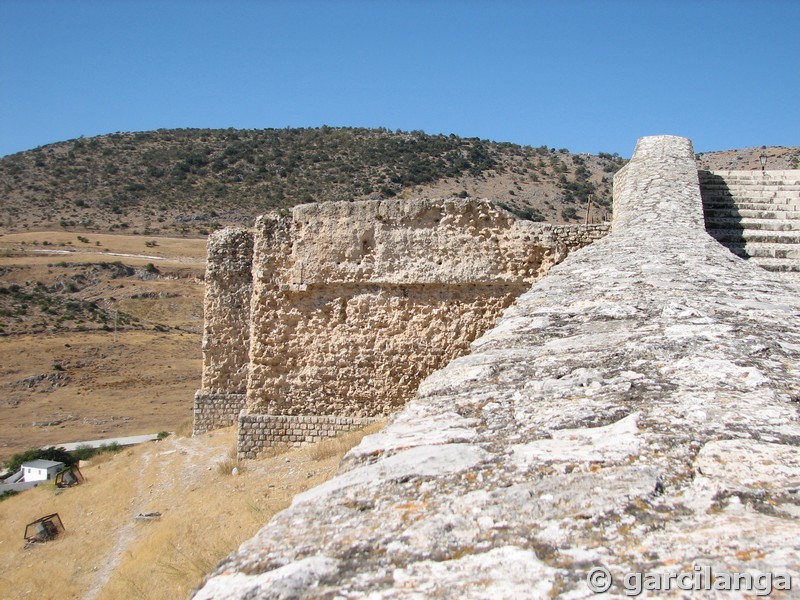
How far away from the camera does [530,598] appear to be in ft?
3.87

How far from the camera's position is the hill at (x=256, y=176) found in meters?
44.2

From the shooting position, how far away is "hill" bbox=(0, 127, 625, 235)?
44.2m

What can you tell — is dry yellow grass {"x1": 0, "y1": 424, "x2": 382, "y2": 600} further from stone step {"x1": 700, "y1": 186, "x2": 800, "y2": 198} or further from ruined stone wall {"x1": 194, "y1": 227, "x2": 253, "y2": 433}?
stone step {"x1": 700, "y1": 186, "x2": 800, "y2": 198}

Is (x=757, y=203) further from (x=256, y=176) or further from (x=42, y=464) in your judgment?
(x=256, y=176)

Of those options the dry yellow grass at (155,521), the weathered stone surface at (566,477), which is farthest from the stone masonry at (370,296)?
the weathered stone surface at (566,477)

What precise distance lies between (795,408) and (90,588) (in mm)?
7509

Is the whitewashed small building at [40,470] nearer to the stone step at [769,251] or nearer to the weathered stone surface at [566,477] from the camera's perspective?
the stone step at [769,251]

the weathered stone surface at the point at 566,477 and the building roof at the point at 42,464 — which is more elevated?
the weathered stone surface at the point at 566,477

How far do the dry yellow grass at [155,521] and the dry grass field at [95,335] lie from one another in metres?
4.06

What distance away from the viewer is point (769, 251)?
6637 millimetres

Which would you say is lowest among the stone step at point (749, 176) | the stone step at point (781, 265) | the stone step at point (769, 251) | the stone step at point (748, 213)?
the stone step at point (781, 265)

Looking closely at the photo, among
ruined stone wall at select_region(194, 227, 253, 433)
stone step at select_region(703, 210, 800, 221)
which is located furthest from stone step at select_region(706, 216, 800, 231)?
ruined stone wall at select_region(194, 227, 253, 433)

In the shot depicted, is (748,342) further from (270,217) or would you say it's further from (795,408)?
(270,217)

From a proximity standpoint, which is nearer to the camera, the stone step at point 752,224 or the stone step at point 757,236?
the stone step at point 757,236
